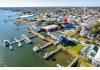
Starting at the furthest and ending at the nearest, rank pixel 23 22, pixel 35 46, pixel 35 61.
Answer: pixel 23 22, pixel 35 46, pixel 35 61

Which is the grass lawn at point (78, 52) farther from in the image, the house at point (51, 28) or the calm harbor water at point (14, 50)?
the calm harbor water at point (14, 50)

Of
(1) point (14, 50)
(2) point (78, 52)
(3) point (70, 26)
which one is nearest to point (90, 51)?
(2) point (78, 52)

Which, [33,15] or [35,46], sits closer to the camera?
[35,46]

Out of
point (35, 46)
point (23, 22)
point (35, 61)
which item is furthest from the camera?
point (23, 22)

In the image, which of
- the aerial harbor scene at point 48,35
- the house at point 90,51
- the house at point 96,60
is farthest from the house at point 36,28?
the house at point 96,60

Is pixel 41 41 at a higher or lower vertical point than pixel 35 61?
higher

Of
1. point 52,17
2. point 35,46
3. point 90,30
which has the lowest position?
point 35,46

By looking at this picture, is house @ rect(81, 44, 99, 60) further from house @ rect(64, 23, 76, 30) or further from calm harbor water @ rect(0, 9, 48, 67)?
calm harbor water @ rect(0, 9, 48, 67)

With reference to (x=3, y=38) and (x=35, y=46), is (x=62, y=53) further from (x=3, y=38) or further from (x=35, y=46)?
(x=3, y=38)

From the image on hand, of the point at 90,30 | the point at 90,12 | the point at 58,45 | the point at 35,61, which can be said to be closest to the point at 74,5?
the point at 90,12
